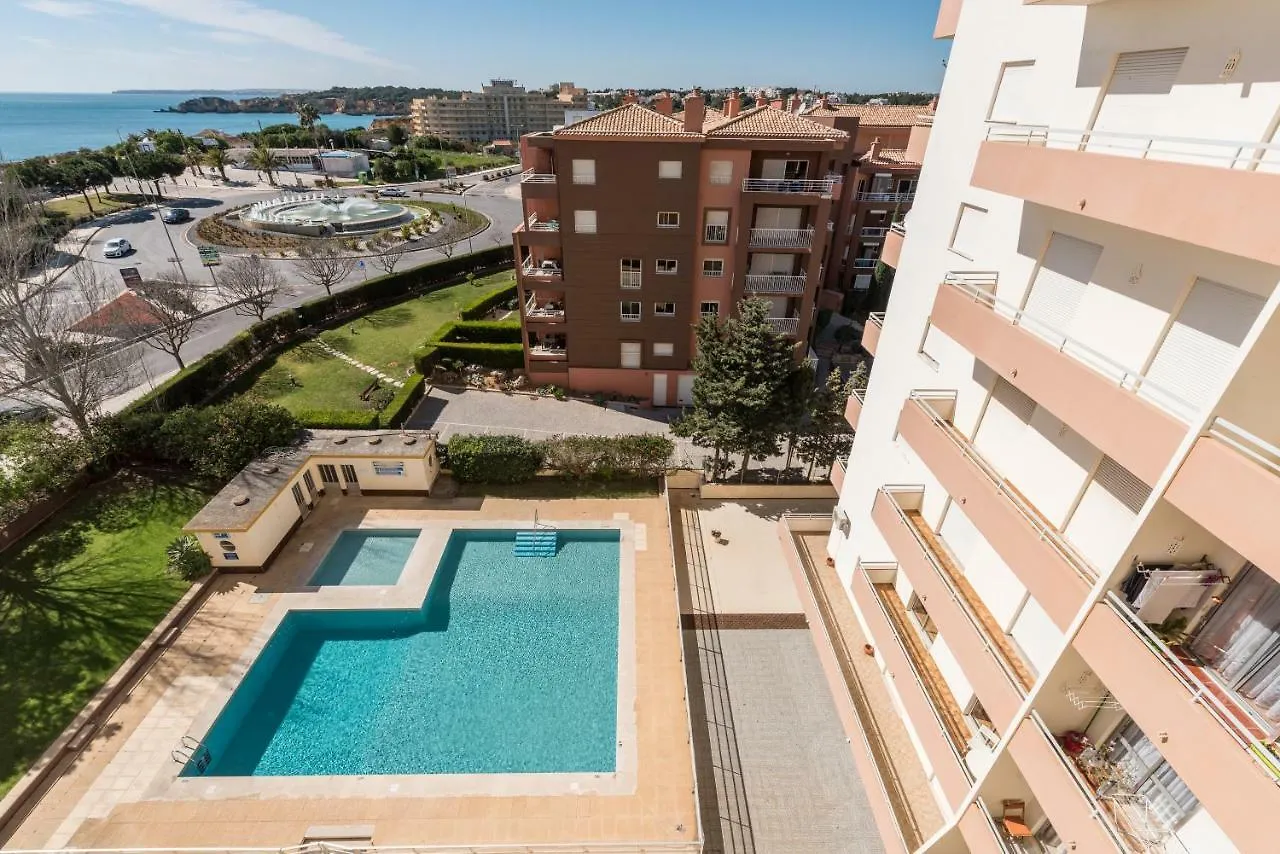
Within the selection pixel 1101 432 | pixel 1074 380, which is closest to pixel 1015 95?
pixel 1074 380

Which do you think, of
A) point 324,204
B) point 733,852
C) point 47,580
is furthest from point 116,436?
point 324,204

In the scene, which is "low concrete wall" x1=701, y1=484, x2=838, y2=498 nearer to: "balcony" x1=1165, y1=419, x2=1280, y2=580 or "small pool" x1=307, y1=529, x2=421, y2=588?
"small pool" x1=307, y1=529, x2=421, y2=588

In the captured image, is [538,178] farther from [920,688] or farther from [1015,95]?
[920,688]

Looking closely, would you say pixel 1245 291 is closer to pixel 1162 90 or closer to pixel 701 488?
pixel 1162 90

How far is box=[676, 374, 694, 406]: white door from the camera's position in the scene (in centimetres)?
3175

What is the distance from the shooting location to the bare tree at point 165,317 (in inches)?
1256

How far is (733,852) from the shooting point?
13648 millimetres

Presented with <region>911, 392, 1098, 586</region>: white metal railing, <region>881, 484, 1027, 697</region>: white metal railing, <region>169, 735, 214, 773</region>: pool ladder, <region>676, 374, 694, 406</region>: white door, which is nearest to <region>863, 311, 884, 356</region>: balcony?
<region>911, 392, 1098, 586</region>: white metal railing

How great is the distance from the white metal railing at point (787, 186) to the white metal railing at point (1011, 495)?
17078 mm

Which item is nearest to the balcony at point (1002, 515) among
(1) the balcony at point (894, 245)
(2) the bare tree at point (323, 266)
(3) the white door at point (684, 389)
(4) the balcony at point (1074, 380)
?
(4) the balcony at point (1074, 380)

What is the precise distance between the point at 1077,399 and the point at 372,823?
57.3ft

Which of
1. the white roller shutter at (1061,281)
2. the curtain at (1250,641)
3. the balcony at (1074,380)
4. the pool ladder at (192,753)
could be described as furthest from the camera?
the pool ladder at (192,753)

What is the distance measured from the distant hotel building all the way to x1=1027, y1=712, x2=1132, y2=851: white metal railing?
628ft

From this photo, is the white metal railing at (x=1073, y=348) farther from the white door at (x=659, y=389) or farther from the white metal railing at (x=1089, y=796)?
the white door at (x=659, y=389)
